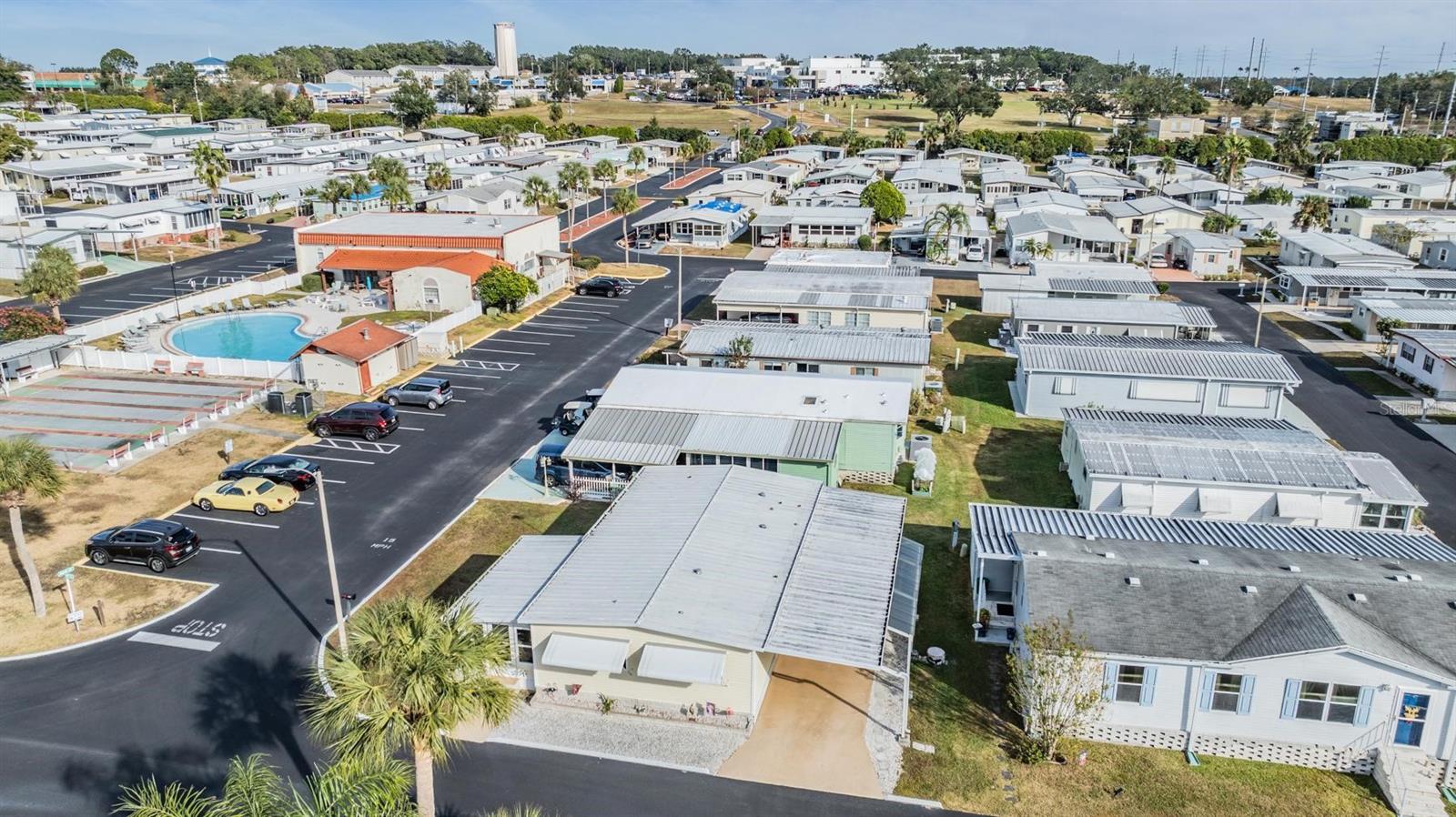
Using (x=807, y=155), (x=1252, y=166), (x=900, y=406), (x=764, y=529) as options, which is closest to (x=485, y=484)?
(x=764, y=529)

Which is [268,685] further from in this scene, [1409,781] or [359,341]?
[1409,781]

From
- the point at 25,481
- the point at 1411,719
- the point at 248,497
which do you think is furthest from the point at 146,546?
the point at 1411,719

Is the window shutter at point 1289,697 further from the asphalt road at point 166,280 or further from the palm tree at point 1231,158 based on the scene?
the palm tree at point 1231,158

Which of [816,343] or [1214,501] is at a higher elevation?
[816,343]

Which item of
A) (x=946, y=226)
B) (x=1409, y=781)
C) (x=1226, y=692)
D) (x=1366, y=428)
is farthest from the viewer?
(x=946, y=226)

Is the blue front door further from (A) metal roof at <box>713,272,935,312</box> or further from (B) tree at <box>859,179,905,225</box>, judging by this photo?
(B) tree at <box>859,179,905,225</box>
